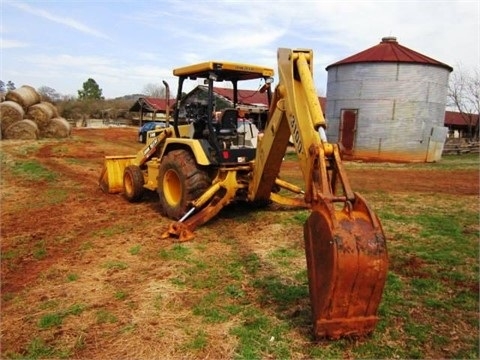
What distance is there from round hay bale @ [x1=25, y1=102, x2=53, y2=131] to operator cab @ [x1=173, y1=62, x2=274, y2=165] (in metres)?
17.9

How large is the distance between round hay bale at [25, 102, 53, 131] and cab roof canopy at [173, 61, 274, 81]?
17.9 meters

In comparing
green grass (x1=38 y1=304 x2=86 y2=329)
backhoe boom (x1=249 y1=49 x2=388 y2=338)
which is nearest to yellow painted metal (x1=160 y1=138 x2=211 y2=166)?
backhoe boom (x1=249 y1=49 x2=388 y2=338)

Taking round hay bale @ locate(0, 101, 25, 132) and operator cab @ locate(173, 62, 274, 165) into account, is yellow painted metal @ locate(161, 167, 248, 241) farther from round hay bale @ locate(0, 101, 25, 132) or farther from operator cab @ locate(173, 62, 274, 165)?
round hay bale @ locate(0, 101, 25, 132)

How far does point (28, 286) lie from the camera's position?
4863 millimetres

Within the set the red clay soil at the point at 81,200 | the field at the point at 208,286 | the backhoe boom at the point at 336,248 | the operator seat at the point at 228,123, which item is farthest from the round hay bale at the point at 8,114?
the backhoe boom at the point at 336,248

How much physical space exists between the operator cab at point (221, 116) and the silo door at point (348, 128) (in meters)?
12.3

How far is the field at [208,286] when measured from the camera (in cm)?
360

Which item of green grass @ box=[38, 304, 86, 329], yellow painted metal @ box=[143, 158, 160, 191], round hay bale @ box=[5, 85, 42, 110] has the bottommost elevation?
green grass @ box=[38, 304, 86, 329]

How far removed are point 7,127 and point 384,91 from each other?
1687cm

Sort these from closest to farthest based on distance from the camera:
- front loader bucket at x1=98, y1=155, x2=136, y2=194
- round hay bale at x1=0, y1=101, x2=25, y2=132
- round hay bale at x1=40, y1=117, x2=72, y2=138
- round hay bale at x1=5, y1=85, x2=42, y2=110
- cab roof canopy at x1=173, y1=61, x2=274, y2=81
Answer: cab roof canopy at x1=173, y1=61, x2=274, y2=81 < front loader bucket at x1=98, y1=155, x2=136, y2=194 < round hay bale at x1=0, y1=101, x2=25, y2=132 < round hay bale at x1=5, y1=85, x2=42, y2=110 < round hay bale at x1=40, y1=117, x2=72, y2=138

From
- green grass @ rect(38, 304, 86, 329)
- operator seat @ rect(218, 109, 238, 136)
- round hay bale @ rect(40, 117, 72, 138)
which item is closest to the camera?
green grass @ rect(38, 304, 86, 329)

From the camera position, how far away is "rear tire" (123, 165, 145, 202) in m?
8.68

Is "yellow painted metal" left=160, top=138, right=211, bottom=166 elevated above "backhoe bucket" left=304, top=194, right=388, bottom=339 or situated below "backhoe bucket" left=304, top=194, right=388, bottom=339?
above

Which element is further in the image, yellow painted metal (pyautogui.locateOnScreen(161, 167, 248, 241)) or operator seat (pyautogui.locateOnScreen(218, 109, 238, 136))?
operator seat (pyautogui.locateOnScreen(218, 109, 238, 136))
